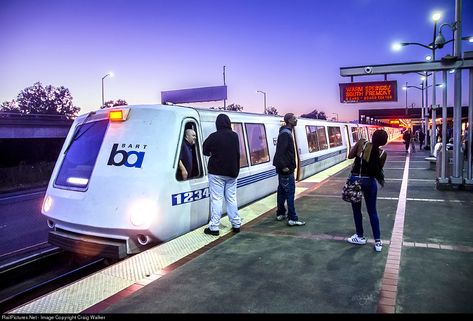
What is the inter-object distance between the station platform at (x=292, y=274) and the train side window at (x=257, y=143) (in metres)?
2.07

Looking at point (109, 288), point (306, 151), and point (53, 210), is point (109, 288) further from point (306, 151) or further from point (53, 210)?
point (306, 151)

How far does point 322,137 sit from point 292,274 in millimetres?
12177

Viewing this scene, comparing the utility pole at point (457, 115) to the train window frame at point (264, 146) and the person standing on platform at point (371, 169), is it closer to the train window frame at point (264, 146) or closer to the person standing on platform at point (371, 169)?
the train window frame at point (264, 146)

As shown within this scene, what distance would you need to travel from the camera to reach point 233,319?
3.16 meters

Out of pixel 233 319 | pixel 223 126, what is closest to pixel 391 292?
pixel 233 319

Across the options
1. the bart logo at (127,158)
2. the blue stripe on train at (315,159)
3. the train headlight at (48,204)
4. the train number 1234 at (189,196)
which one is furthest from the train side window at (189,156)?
the blue stripe on train at (315,159)

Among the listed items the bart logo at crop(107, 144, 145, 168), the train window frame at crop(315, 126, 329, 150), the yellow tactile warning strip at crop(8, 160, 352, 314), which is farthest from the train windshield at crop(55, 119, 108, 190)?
the train window frame at crop(315, 126, 329, 150)

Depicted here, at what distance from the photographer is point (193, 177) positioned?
5.92 meters

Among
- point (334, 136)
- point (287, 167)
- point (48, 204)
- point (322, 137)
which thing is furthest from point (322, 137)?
point (48, 204)

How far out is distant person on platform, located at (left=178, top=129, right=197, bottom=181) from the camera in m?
5.59

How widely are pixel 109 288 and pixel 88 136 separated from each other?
2948 mm

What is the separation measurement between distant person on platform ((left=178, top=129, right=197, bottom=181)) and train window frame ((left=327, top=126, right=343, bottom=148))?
1208 cm

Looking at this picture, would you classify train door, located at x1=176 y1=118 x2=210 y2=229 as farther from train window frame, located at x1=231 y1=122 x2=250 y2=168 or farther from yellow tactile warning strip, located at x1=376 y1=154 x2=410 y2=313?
yellow tactile warning strip, located at x1=376 y1=154 x2=410 y2=313

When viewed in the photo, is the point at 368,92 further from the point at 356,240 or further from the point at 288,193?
the point at 356,240
